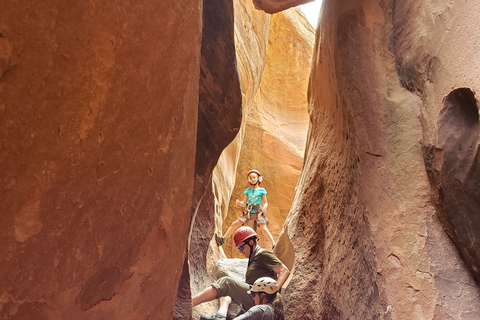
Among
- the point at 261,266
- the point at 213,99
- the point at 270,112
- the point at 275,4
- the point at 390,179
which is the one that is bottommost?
the point at 261,266

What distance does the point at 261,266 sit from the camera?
4.40 m

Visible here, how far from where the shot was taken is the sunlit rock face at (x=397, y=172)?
2.50 m

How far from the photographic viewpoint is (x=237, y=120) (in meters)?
4.06

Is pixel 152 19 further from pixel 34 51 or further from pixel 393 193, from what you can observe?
pixel 393 193

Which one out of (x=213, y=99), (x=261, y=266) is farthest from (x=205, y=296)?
(x=213, y=99)

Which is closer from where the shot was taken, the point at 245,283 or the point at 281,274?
the point at 281,274

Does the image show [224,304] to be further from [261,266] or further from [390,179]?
[390,179]

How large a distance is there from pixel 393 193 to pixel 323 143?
1.57 m

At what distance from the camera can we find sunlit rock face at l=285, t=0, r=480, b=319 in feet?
8.20

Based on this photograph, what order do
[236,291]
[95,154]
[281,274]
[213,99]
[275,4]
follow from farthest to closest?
[275,4]
[236,291]
[281,274]
[213,99]
[95,154]

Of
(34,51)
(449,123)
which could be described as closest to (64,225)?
(34,51)

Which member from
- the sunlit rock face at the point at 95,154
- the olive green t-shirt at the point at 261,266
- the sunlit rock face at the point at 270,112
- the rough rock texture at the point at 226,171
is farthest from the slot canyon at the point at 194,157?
the sunlit rock face at the point at 270,112

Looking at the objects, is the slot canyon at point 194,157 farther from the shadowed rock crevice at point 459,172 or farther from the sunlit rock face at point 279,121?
the sunlit rock face at point 279,121

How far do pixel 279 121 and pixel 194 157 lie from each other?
40.1 ft
